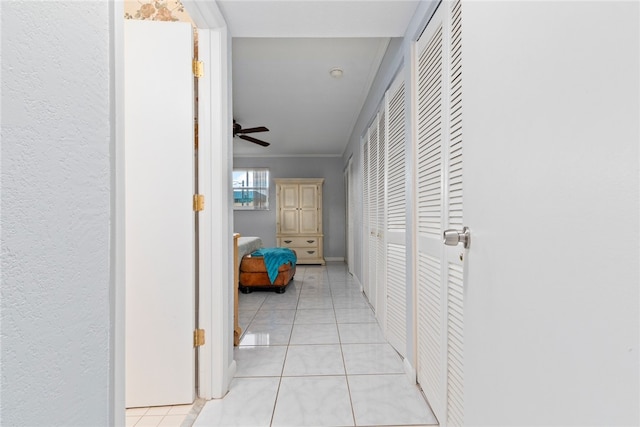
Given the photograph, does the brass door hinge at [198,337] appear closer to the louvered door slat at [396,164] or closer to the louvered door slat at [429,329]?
the louvered door slat at [429,329]

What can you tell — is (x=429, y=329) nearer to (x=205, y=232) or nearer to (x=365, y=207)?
(x=205, y=232)

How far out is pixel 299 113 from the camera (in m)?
4.59

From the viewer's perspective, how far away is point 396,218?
2.40 m

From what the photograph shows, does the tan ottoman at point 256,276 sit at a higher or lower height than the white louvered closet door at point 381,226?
lower

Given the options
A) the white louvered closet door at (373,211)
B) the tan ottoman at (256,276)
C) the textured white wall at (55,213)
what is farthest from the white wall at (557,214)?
the tan ottoman at (256,276)

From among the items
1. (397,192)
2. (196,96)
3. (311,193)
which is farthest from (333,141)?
(196,96)

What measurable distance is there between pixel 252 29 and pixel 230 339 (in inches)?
76.4

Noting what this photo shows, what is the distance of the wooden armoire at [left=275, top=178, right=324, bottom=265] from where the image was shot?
7.07 meters

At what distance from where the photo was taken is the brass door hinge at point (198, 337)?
5.79 ft

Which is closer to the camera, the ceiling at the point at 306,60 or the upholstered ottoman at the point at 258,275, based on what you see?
the ceiling at the point at 306,60

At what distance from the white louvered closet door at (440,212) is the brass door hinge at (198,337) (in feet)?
4.01

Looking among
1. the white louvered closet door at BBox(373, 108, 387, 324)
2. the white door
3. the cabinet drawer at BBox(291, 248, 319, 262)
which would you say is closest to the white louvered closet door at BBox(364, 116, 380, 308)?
the white louvered closet door at BBox(373, 108, 387, 324)

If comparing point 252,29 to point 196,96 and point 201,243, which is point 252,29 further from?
point 201,243

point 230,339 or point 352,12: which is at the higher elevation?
point 352,12
